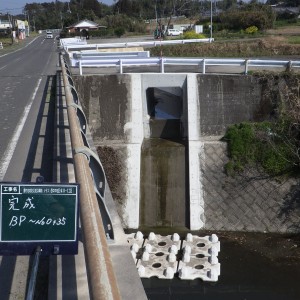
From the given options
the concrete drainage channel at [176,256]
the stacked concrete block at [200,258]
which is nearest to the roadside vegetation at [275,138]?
the stacked concrete block at [200,258]

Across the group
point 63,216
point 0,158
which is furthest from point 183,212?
point 63,216

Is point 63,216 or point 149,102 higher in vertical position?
point 63,216

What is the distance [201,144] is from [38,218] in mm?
14825

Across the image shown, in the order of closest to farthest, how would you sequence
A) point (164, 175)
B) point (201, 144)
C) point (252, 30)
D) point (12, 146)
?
1. point (12, 146)
2. point (164, 175)
3. point (201, 144)
4. point (252, 30)

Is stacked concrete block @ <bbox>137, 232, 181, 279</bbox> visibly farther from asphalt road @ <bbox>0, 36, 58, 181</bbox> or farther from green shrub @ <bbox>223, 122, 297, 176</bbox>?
asphalt road @ <bbox>0, 36, 58, 181</bbox>

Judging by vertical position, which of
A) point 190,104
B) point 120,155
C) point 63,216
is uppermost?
point 63,216

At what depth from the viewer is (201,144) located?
1808 centimetres

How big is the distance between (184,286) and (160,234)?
11.8ft

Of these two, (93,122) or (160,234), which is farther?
(93,122)

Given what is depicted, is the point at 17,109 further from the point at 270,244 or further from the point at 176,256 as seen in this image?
the point at 270,244

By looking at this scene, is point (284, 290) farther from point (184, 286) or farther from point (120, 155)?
point (120, 155)

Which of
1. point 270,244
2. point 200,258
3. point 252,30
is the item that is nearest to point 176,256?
point 200,258

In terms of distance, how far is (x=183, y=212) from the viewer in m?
16.9

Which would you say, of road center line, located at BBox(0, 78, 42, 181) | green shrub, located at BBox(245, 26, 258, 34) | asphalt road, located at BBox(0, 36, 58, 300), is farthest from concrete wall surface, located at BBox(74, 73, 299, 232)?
green shrub, located at BBox(245, 26, 258, 34)
